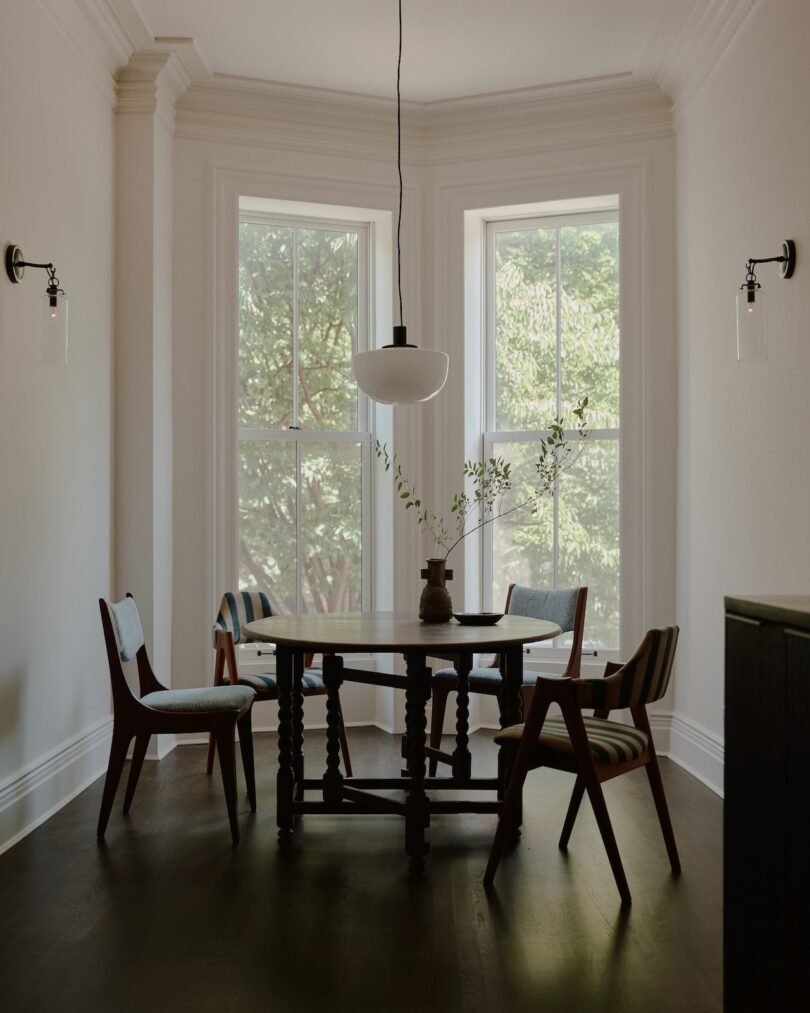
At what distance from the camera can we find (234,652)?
4645 mm

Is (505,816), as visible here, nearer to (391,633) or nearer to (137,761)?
(391,633)

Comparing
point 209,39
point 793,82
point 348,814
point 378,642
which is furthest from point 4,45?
point 348,814

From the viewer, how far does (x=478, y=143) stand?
5.95 m

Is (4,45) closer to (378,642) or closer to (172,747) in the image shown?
(378,642)

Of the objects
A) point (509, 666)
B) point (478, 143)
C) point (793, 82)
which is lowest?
point (509, 666)

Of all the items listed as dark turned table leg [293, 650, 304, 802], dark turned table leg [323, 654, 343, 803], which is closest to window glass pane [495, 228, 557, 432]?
dark turned table leg [323, 654, 343, 803]

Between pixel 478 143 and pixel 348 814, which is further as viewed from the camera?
pixel 478 143

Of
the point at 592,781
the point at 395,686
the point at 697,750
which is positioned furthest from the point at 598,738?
the point at 697,750

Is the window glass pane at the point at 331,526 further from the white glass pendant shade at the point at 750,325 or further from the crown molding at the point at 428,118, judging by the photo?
the white glass pendant shade at the point at 750,325

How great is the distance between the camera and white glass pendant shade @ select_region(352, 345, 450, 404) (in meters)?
3.84

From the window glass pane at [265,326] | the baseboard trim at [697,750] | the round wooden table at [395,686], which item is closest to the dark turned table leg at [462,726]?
the round wooden table at [395,686]

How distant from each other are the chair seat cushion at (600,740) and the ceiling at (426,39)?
330 cm

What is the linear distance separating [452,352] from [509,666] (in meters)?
2.46

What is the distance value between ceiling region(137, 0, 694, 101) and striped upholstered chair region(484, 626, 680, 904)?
309 centimetres
